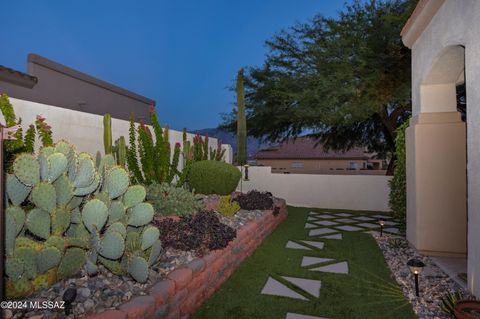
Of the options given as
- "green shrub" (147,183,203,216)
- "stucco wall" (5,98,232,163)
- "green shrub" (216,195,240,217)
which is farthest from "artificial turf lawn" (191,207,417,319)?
"stucco wall" (5,98,232,163)

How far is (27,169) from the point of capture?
2660 millimetres

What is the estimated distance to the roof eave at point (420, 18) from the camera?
449 cm

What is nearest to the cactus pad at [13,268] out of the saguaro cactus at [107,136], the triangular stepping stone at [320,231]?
the saguaro cactus at [107,136]

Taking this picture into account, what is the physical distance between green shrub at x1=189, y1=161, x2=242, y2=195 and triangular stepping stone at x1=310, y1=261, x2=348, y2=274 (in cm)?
Result: 423

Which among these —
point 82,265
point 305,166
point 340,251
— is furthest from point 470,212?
point 305,166

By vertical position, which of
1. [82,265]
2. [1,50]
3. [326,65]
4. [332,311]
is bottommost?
[332,311]

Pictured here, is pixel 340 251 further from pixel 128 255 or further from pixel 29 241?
pixel 29 241

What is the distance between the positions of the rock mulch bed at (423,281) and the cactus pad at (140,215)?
3.28 m

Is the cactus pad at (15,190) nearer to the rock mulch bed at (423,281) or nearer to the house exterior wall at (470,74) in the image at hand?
the rock mulch bed at (423,281)

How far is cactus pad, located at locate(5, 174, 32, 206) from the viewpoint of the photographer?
8.63 ft

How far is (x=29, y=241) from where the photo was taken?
2652 mm

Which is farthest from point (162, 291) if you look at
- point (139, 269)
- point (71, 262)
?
point (71, 262)

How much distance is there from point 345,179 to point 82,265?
9580 millimetres

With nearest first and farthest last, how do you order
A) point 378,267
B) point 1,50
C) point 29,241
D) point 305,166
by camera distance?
point 29,241 < point 378,267 < point 305,166 < point 1,50
